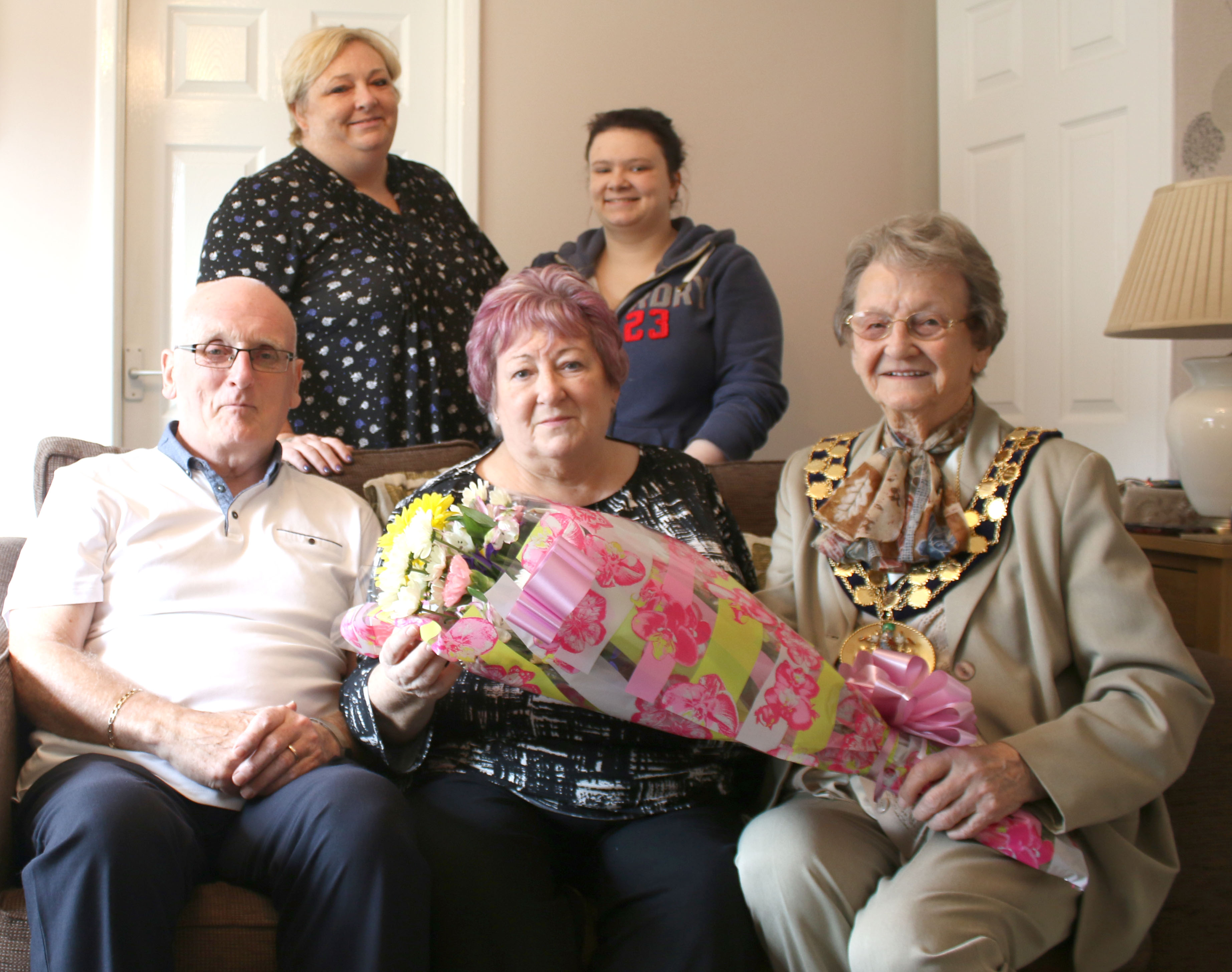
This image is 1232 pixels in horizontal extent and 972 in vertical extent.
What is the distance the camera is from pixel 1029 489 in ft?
4.44

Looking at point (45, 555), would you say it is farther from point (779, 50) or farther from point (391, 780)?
point (779, 50)

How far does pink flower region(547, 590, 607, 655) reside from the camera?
977 millimetres

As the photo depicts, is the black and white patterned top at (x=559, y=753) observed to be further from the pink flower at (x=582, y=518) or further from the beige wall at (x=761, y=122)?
the beige wall at (x=761, y=122)

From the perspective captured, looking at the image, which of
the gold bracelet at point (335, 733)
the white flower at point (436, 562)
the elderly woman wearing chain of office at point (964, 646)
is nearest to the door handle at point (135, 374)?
the gold bracelet at point (335, 733)

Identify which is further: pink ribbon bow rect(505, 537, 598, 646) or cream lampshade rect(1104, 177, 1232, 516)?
cream lampshade rect(1104, 177, 1232, 516)

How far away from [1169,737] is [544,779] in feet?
2.71

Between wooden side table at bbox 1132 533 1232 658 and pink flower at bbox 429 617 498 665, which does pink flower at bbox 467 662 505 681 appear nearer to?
pink flower at bbox 429 617 498 665

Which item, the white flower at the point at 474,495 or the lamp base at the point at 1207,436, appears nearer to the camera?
the white flower at the point at 474,495

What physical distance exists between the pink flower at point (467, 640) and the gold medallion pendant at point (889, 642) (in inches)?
22.5

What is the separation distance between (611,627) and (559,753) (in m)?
0.45

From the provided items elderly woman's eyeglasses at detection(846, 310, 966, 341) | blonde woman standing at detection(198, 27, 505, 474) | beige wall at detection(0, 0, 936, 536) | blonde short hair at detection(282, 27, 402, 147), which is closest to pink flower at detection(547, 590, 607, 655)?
elderly woman's eyeglasses at detection(846, 310, 966, 341)

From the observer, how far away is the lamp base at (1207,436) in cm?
198

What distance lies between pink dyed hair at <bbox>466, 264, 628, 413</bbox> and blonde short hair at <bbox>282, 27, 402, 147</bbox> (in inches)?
41.0

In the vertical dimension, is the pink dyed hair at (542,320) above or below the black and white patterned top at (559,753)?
above
